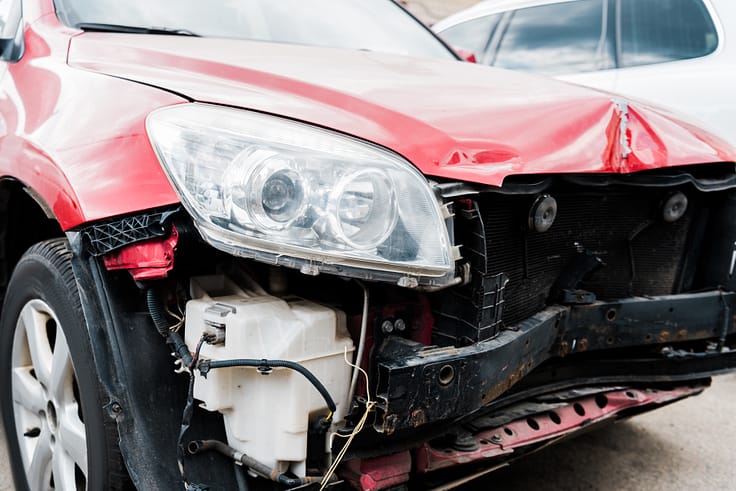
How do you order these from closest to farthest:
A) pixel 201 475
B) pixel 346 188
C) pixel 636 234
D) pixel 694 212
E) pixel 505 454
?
pixel 346 188, pixel 201 475, pixel 505 454, pixel 636 234, pixel 694 212

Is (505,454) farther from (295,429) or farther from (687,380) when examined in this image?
(687,380)

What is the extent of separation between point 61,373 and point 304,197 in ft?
2.80

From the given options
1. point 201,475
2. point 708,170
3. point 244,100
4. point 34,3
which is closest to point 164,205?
point 244,100

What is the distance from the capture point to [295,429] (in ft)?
4.49

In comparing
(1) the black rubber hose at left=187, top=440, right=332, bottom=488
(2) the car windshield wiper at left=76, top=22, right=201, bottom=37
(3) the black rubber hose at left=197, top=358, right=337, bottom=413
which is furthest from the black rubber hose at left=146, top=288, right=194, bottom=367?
(2) the car windshield wiper at left=76, top=22, right=201, bottom=37

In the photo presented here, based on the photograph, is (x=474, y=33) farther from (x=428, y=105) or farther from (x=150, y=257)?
(x=150, y=257)

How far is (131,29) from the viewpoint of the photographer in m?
2.13

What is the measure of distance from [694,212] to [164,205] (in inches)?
68.5

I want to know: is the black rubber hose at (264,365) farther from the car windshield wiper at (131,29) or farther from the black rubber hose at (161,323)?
the car windshield wiper at (131,29)

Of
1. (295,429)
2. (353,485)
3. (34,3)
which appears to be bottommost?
(353,485)

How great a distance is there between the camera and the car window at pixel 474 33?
4965 millimetres

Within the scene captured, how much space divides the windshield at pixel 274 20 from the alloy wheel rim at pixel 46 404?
0.95 meters

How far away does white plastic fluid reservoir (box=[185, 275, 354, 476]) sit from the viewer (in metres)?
1.36

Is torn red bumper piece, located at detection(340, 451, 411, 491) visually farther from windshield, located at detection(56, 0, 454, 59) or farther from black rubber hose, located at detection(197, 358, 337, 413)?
windshield, located at detection(56, 0, 454, 59)
